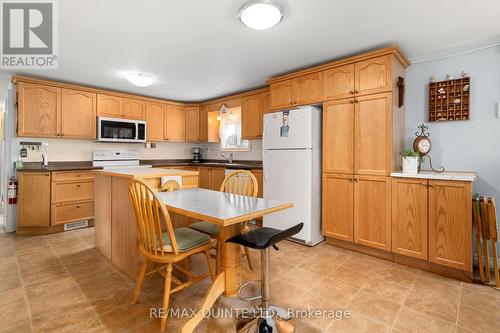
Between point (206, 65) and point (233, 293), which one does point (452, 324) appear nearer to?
point (233, 293)

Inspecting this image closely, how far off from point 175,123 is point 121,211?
3.28 metres

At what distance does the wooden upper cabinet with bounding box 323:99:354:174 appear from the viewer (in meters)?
2.87

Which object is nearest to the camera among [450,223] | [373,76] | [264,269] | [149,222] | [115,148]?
[264,269]

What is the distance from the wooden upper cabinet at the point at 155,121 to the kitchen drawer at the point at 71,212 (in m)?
1.65

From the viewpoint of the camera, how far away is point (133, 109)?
4.66 meters

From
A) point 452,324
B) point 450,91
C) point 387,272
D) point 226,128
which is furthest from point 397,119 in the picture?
point 226,128

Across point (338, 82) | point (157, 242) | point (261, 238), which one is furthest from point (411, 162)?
point (157, 242)

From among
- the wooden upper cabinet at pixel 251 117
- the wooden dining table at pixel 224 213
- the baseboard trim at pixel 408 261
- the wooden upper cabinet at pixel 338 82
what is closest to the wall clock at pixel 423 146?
the wooden upper cabinet at pixel 338 82

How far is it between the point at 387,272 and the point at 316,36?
2.42m

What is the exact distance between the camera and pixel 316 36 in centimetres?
245

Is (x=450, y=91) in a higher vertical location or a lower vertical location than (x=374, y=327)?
higher

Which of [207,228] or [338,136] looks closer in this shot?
[207,228]

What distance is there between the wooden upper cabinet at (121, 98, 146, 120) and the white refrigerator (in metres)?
2.74

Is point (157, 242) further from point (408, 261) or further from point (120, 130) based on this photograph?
point (120, 130)
